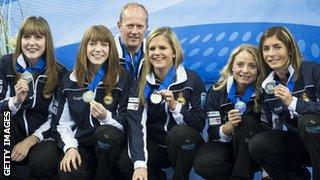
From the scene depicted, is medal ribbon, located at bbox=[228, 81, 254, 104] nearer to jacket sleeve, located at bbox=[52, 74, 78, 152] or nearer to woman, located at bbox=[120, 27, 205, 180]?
woman, located at bbox=[120, 27, 205, 180]

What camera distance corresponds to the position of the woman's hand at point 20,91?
3.05m

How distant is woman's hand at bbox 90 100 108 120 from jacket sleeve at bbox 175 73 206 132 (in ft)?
1.62

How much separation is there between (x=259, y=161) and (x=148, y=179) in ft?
2.32

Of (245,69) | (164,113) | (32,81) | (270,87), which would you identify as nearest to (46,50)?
(32,81)

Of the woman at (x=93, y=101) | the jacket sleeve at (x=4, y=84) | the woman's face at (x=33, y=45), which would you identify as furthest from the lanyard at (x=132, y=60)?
the jacket sleeve at (x=4, y=84)

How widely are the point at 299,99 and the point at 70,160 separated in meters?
1.44

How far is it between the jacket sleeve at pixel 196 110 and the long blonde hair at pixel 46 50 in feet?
3.13

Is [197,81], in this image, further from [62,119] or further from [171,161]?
[62,119]

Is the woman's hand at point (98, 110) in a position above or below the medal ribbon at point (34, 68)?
below

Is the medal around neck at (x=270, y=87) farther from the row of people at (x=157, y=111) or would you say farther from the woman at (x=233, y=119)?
the woman at (x=233, y=119)

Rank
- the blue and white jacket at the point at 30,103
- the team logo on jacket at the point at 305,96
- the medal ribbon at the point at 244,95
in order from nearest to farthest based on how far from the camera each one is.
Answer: the team logo on jacket at the point at 305,96, the medal ribbon at the point at 244,95, the blue and white jacket at the point at 30,103

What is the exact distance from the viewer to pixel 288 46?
2957mm

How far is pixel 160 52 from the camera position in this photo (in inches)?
122

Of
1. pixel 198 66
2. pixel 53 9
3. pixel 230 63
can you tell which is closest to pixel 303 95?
pixel 230 63
